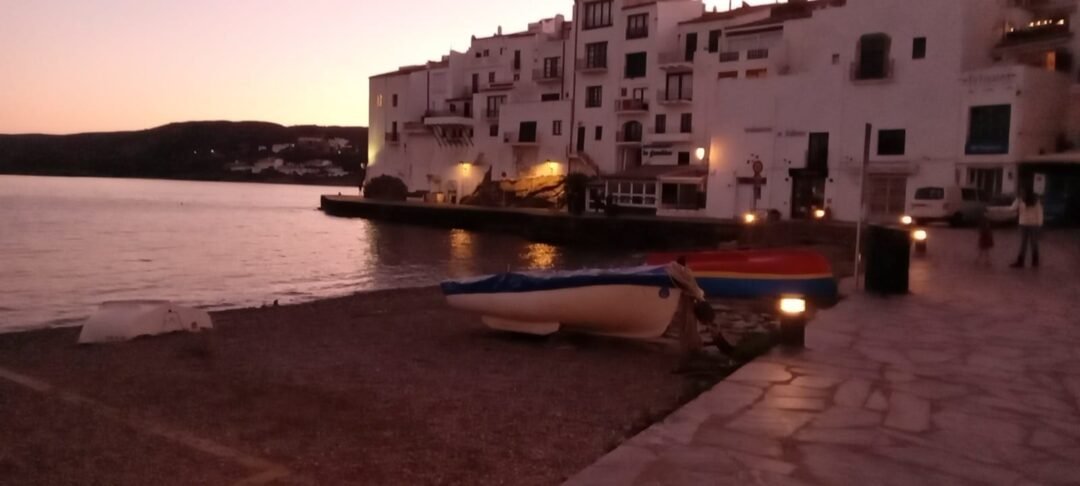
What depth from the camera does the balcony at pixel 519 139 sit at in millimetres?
62094

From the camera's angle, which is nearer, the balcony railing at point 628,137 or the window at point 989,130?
the window at point 989,130

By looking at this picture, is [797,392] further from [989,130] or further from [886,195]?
[886,195]

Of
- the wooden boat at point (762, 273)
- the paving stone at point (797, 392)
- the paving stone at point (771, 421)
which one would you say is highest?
the wooden boat at point (762, 273)

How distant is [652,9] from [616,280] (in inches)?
1884

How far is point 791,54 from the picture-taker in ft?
154

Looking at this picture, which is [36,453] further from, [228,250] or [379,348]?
[228,250]

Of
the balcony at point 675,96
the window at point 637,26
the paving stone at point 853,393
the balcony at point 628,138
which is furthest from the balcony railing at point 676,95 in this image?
the paving stone at point 853,393

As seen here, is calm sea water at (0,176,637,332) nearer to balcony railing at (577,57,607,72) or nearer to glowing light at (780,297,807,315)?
balcony railing at (577,57,607,72)

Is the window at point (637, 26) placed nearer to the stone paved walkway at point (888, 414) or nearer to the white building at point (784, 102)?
the white building at point (784, 102)

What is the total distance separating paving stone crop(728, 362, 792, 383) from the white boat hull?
8.98ft

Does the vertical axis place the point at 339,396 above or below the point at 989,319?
below

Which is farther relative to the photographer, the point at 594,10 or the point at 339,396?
the point at 594,10

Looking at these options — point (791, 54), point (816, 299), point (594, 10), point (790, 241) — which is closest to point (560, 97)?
point (594, 10)

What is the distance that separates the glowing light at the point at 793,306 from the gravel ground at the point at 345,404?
1165 mm
